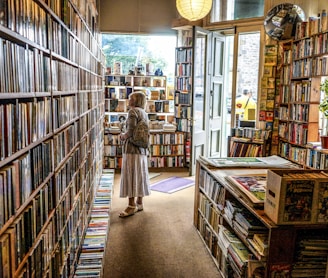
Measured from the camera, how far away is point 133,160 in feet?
12.6

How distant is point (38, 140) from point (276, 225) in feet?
4.25

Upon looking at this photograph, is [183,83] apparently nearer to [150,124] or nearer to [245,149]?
[150,124]

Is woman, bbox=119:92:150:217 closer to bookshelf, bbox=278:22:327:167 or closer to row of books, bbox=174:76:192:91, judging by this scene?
bookshelf, bbox=278:22:327:167

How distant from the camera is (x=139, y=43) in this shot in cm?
665

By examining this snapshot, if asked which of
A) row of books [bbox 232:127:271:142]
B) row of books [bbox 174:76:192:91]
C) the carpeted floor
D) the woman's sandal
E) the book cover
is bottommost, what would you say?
the carpeted floor

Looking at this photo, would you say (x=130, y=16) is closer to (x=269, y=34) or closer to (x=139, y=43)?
(x=139, y=43)

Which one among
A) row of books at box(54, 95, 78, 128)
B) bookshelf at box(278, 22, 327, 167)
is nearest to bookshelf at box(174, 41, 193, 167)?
bookshelf at box(278, 22, 327, 167)

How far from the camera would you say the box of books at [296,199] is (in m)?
1.79

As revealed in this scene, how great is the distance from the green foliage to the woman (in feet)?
9.66

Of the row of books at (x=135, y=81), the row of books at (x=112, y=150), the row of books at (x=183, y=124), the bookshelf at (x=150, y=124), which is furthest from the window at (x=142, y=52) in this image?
the row of books at (x=112, y=150)

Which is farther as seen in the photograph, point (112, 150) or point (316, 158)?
point (112, 150)

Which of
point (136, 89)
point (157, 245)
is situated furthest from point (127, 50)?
point (157, 245)

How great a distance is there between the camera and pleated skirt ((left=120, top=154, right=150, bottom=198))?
151 inches

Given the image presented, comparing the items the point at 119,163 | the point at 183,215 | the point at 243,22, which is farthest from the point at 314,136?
the point at 119,163
